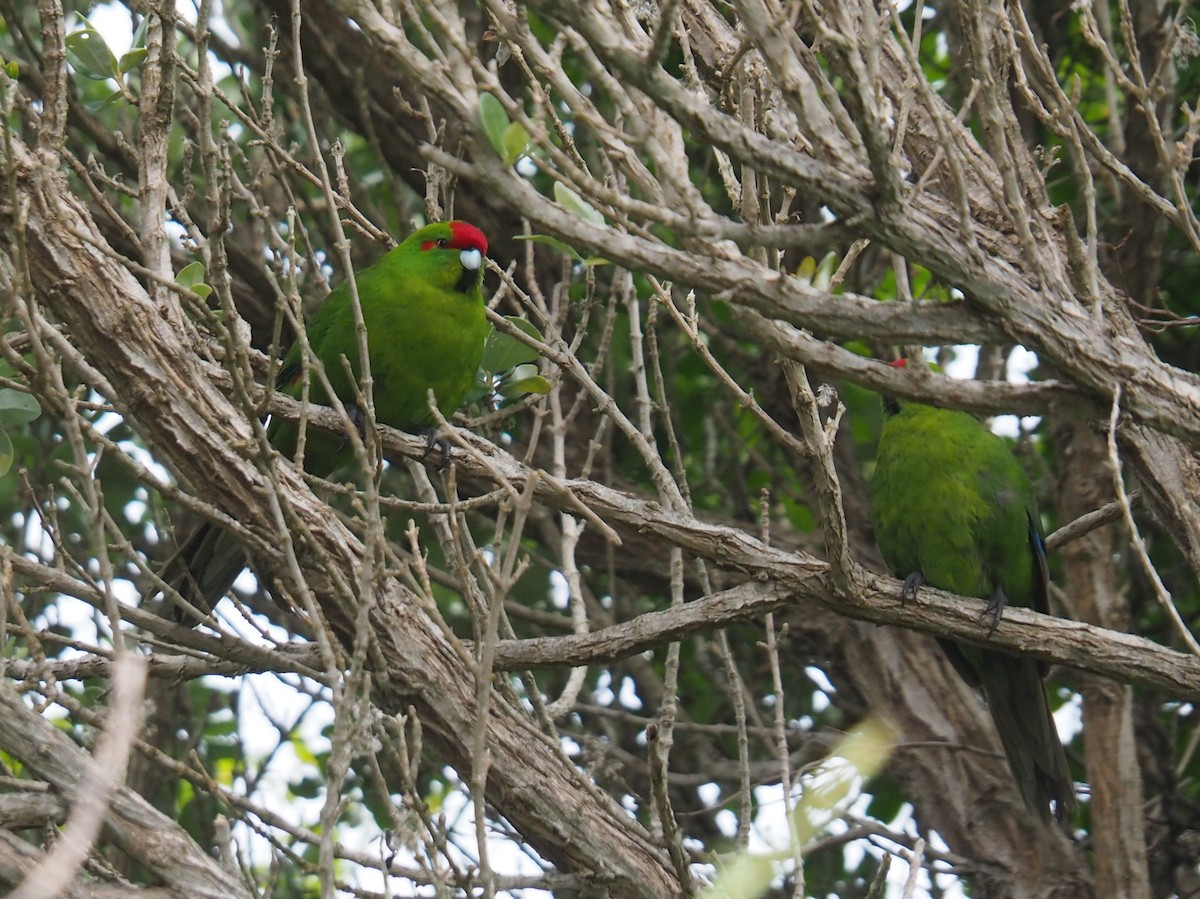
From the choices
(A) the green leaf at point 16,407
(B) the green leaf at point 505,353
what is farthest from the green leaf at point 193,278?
(B) the green leaf at point 505,353

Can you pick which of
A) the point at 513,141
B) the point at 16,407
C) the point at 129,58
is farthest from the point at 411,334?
the point at 513,141

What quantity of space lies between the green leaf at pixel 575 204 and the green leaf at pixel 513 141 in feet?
1.12

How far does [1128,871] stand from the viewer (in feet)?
14.0

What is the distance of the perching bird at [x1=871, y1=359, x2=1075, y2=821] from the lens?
4.54 m

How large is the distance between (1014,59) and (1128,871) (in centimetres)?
266

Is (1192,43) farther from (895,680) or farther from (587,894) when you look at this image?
(587,894)

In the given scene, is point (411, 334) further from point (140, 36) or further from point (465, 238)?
point (140, 36)

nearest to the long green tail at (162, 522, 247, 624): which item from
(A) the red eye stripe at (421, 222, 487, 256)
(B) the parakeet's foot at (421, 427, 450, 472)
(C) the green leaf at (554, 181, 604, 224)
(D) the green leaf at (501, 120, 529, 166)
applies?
(B) the parakeet's foot at (421, 427, 450, 472)

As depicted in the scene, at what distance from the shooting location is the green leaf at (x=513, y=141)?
2158 mm

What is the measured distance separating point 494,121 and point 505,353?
179 cm

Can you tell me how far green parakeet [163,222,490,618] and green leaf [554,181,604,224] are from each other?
1.63 metres

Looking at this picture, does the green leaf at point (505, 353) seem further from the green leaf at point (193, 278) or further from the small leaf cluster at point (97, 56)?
the small leaf cluster at point (97, 56)

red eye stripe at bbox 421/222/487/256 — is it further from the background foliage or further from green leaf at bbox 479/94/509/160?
green leaf at bbox 479/94/509/160

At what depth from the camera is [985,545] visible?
15.1 feet
